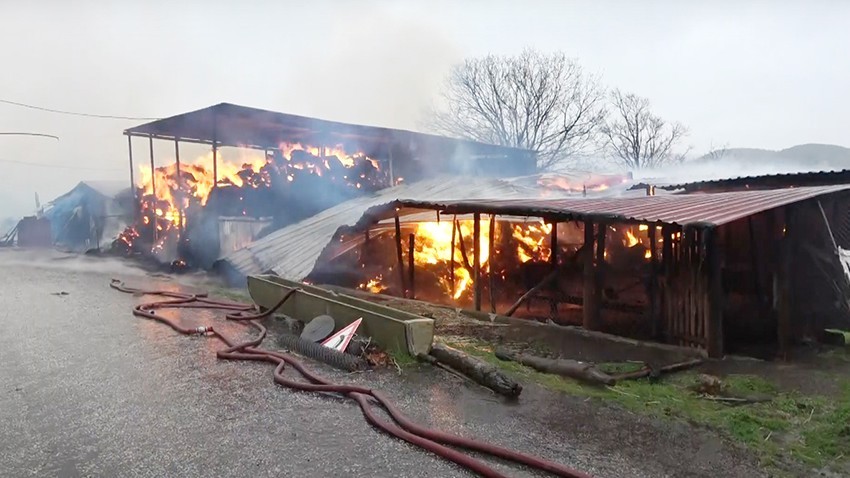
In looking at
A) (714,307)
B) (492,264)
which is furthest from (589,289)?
(492,264)

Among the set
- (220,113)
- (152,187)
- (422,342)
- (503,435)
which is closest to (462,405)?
(503,435)

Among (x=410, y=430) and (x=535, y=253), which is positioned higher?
(x=535, y=253)

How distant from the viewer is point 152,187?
76.4ft

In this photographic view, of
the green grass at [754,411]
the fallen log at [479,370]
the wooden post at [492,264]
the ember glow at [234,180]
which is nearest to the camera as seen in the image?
the green grass at [754,411]

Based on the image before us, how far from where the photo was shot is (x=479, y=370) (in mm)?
6684

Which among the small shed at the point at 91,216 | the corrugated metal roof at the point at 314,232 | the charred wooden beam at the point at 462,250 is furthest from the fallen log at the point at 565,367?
the small shed at the point at 91,216

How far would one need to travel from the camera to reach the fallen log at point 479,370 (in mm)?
6293

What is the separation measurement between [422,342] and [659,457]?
11.5 feet

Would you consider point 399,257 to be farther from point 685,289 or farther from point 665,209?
point 685,289

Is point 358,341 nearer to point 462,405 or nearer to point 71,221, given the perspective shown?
point 462,405

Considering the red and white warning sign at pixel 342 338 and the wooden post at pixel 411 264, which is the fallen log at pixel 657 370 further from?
the wooden post at pixel 411 264

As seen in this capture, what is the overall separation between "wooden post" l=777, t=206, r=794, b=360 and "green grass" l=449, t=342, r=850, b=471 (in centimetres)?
143

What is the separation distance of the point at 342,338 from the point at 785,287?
6.53 m

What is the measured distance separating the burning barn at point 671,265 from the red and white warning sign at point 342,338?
344 cm
